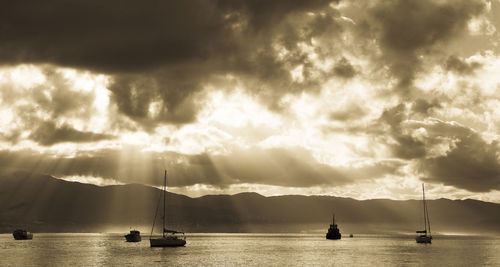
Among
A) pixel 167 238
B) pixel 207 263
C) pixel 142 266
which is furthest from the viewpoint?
pixel 167 238

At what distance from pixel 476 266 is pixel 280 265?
134ft

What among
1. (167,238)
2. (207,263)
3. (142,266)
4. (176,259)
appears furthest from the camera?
(167,238)

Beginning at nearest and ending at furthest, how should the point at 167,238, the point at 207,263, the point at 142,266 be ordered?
the point at 142,266
the point at 207,263
the point at 167,238

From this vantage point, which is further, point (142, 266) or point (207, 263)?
point (207, 263)

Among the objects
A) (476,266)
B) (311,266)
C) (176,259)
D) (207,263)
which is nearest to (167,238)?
(176,259)

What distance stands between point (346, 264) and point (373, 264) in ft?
19.7

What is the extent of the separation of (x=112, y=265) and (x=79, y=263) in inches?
403

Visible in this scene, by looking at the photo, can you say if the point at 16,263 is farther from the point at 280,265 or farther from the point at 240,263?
the point at 280,265

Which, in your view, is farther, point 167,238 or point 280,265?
point 167,238

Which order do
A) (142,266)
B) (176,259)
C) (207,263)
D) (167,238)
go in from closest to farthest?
(142,266)
(207,263)
(176,259)
(167,238)

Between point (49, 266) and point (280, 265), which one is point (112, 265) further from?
point (280, 265)

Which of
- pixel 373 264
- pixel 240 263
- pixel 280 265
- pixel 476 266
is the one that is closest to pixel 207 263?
pixel 240 263

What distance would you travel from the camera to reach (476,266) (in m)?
119

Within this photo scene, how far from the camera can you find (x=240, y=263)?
122 metres
